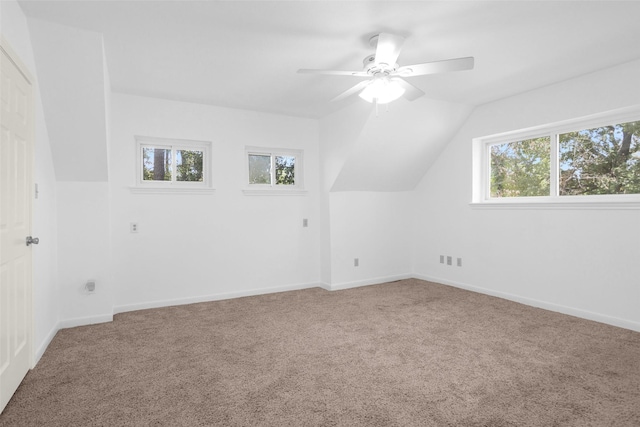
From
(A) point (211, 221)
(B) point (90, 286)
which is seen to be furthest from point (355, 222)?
(B) point (90, 286)

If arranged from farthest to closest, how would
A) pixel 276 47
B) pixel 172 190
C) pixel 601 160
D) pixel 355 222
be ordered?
pixel 355 222, pixel 172 190, pixel 601 160, pixel 276 47

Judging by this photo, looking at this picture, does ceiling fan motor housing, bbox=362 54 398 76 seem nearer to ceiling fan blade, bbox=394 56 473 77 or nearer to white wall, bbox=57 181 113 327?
ceiling fan blade, bbox=394 56 473 77

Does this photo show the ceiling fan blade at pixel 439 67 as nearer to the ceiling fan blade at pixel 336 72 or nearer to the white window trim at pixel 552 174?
the ceiling fan blade at pixel 336 72

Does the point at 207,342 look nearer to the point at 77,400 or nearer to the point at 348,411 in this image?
the point at 77,400

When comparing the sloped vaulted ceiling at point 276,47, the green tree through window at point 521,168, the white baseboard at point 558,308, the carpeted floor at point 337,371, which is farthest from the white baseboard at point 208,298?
the green tree through window at point 521,168

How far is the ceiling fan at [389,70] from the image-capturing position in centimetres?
234

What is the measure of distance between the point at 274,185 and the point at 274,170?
7.7 inches

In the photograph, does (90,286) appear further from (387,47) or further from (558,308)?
(558,308)

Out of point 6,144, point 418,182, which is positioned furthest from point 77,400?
point 418,182

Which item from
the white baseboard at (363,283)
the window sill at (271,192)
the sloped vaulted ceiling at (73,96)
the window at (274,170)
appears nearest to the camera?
the sloped vaulted ceiling at (73,96)

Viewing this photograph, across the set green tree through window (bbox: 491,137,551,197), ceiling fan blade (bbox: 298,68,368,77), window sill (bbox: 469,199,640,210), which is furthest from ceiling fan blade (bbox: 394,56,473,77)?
green tree through window (bbox: 491,137,551,197)

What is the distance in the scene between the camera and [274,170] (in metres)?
4.72

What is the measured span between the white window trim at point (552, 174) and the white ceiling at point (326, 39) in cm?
49

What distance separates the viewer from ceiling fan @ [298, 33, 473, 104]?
2.34 m
